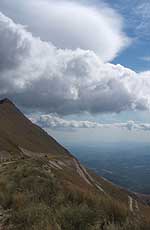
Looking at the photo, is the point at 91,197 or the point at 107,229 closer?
the point at 107,229

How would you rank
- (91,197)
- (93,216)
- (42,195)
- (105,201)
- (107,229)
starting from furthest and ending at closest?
1. (42,195)
2. (91,197)
3. (105,201)
4. (93,216)
5. (107,229)

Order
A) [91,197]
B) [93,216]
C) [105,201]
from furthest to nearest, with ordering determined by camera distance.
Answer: [91,197]
[105,201]
[93,216]

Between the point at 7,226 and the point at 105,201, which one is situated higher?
the point at 105,201

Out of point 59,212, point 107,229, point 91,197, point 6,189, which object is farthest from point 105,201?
point 6,189

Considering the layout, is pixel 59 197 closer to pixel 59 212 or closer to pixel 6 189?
pixel 59 212

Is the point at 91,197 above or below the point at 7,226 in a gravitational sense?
above

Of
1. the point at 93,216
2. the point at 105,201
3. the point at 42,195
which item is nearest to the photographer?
the point at 93,216

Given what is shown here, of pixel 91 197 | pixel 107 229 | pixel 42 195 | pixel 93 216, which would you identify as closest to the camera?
pixel 107 229

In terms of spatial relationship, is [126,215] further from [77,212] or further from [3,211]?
[3,211]

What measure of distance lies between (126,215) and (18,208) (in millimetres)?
3978

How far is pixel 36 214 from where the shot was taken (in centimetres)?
950

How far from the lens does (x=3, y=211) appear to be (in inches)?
461

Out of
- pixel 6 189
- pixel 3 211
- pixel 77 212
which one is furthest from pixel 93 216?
pixel 6 189

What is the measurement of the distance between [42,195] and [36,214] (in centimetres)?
369
